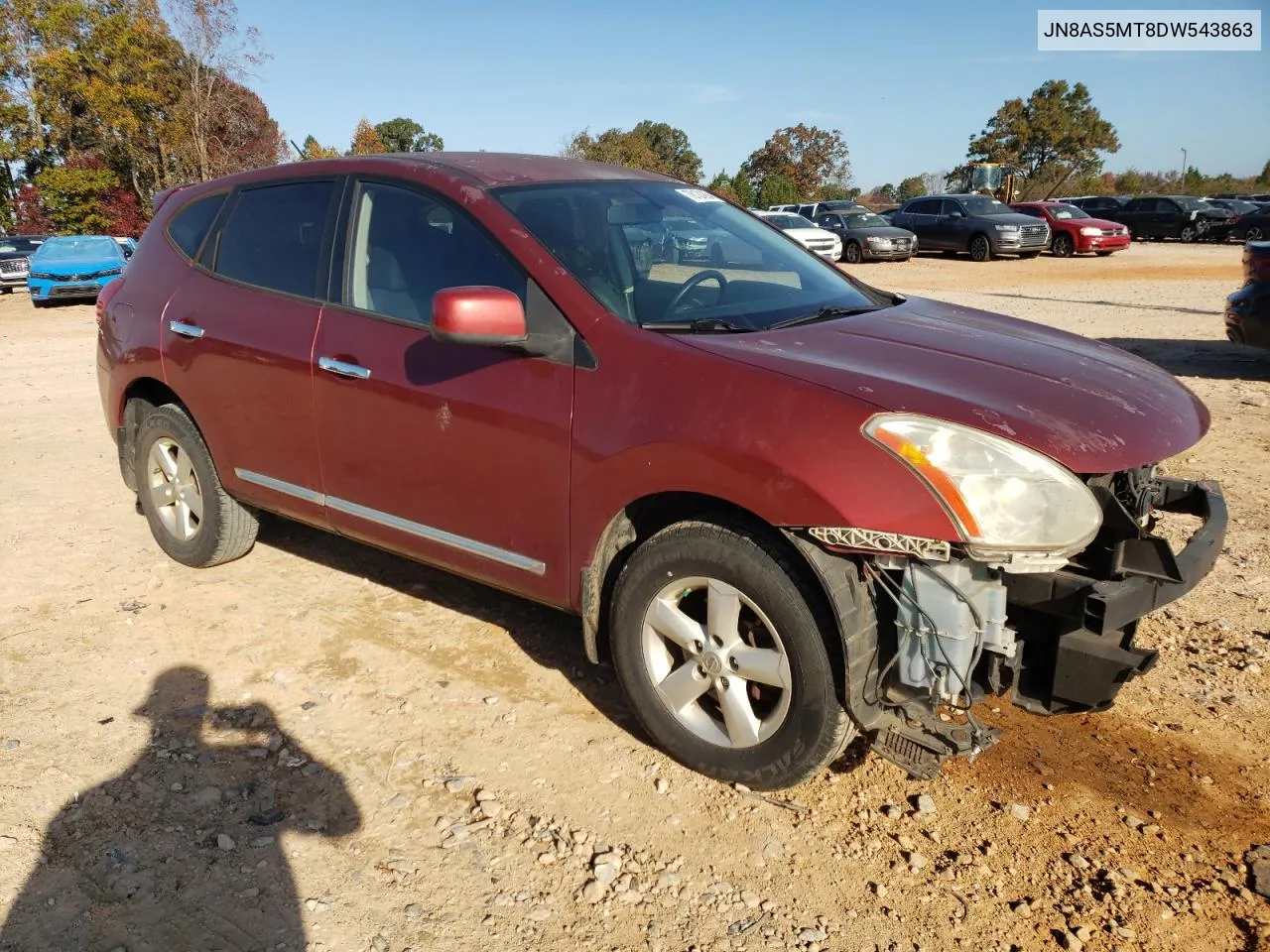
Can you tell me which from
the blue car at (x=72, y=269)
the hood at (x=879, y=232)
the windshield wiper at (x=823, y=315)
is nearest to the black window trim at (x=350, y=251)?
the windshield wiper at (x=823, y=315)

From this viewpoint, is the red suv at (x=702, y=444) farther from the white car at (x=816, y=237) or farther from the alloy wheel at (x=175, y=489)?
the white car at (x=816, y=237)

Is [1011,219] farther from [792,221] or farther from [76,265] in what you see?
[76,265]

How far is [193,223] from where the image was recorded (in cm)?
471

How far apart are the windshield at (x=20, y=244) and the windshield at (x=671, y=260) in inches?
931

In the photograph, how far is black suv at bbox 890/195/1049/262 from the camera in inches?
991

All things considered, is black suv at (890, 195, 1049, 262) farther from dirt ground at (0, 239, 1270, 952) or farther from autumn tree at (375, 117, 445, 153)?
autumn tree at (375, 117, 445, 153)

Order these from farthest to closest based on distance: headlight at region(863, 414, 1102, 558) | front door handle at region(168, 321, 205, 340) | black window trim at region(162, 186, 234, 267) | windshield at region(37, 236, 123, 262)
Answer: windshield at region(37, 236, 123, 262) < black window trim at region(162, 186, 234, 267) < front door handle at region(168, 321, 205, 340) < headlight at region(863, 414, 1102, 558)

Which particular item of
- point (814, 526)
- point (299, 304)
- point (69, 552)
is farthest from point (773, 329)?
point (69, 552)

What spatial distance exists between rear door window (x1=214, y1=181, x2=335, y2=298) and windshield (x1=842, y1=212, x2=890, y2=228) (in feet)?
76.4

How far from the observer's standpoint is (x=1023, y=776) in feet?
10.3

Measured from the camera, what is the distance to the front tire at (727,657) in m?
2.78

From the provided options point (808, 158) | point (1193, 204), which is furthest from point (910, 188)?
point (1193, 204)

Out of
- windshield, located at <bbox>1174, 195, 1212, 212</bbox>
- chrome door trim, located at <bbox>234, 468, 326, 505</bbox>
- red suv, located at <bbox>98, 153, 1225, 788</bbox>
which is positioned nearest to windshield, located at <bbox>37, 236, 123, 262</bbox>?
red suv, located at <bbox>98, 153, 1225, 788</bbox>

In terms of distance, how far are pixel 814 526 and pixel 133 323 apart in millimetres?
3660
